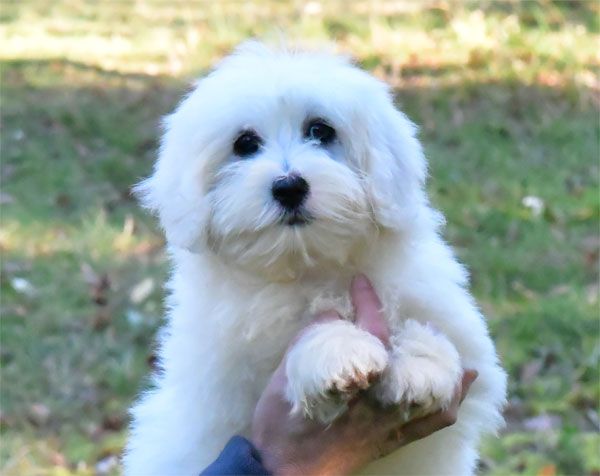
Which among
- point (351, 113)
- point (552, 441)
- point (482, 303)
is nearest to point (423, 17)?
point (482, 303)

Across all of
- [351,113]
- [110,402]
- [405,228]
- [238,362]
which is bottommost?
[110,402]

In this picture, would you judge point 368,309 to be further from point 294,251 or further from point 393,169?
point 393,169

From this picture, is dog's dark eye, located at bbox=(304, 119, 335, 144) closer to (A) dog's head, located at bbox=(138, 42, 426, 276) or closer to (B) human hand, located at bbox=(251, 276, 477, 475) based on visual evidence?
(A) dog's head, located at bbox=(138, 42, 426, 276)

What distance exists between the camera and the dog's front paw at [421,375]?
2588 mm

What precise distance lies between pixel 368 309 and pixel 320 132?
491 millimetres

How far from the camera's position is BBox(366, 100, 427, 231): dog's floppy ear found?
2.78m

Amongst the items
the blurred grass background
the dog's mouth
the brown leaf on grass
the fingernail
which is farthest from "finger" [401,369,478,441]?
the brown leaf on grass

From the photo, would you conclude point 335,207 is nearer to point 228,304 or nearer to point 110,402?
point 228,304

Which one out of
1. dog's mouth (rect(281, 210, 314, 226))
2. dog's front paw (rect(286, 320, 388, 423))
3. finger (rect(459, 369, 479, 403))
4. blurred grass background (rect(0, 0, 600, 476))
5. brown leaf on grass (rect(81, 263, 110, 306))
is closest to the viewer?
dog's front paw (rect(286, 320, 388, 423))

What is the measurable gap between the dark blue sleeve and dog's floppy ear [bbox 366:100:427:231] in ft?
2.20

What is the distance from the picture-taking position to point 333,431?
8.86ft

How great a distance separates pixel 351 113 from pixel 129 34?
7179 mm

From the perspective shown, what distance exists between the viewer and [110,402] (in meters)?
5.42

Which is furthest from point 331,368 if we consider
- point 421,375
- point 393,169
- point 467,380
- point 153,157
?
point 153,157
